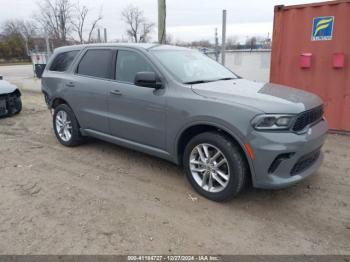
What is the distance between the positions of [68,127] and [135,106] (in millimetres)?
1925

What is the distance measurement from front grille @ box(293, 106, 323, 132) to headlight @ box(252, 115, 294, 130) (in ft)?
0.44

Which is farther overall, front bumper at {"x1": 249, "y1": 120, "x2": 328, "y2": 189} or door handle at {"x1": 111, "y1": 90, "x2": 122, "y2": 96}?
door handle at {"x1": 111, "y1": 90, "x2": 122, "y2": 96}

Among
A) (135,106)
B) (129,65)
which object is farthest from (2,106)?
(135,106)

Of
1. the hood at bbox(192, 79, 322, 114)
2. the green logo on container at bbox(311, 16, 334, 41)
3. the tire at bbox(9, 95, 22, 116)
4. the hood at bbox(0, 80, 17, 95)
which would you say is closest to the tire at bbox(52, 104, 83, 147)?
the hood at bbox(192, 79, 322, 114)

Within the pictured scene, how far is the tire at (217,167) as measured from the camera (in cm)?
329

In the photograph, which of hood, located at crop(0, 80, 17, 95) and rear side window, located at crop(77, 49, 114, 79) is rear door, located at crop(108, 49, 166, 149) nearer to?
rear side window, located at crop(77, 49, 114, 79)

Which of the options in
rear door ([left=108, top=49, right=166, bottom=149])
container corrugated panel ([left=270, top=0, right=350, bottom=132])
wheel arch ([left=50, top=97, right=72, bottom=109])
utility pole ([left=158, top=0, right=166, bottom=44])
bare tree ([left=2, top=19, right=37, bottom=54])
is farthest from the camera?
bare tree ([left=2, top=19, right=37, bottom=54])

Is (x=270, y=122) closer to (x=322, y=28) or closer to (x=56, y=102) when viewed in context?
(x=322, y=28)

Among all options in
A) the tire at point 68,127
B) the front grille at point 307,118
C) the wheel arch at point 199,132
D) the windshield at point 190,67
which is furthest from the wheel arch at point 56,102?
the front grille at point 307,118

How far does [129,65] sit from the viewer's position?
14.5ft

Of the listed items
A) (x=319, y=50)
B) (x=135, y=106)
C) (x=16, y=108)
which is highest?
(x=319, y=50)

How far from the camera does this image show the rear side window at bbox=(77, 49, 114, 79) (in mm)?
4672

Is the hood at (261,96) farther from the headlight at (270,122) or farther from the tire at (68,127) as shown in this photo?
the tire at (68,127)

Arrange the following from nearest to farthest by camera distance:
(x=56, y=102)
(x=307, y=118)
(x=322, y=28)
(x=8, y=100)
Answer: (x=307, y=118) < (x=56, y=102) < (x=322, y=28) < (x=8, y=100)
